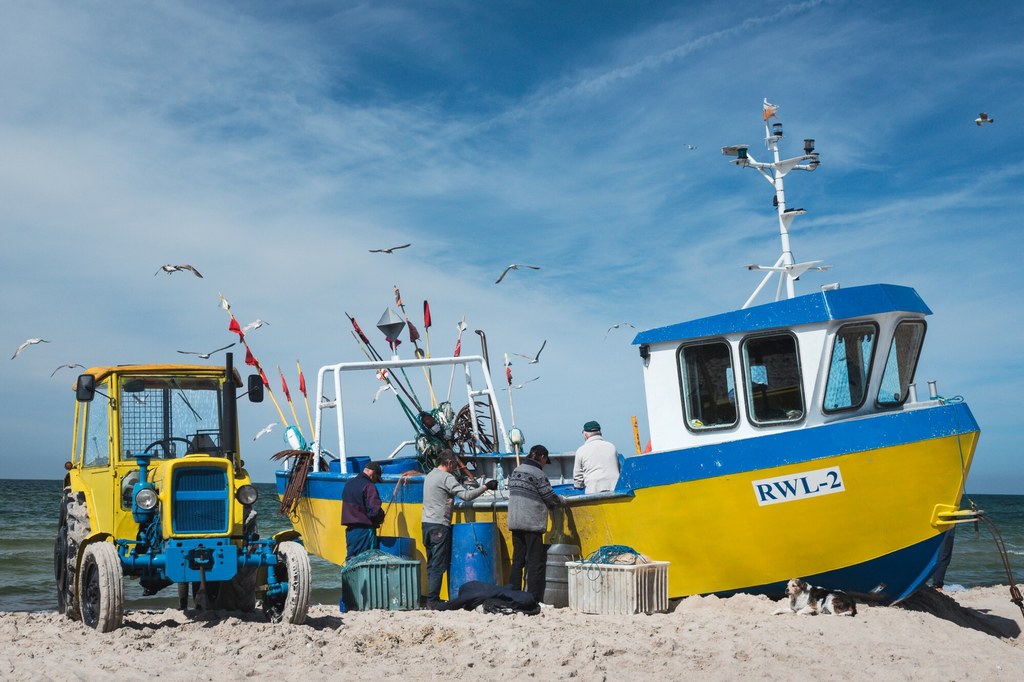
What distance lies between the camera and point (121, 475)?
8789 mm

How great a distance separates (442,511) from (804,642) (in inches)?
151

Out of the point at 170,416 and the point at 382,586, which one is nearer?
the point at 170,416

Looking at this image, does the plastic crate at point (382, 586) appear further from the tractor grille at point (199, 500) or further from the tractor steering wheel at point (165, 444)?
the tractor steering wheel at point (165, 444)

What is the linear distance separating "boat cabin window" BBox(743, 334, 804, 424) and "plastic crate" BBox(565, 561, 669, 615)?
1706 millimetres

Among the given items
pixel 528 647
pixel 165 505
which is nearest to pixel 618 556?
pixel 528 647

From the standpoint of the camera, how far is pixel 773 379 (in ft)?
30.7

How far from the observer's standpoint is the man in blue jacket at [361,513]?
35.0 ft

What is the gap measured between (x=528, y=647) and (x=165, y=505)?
10.3ft

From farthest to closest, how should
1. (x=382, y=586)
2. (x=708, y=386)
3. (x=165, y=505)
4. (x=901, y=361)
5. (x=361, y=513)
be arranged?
(x=361, y=513)
(x=382, y=586)
(x=708, y=386)
(x=901, y=361)
(x=165, y=505)

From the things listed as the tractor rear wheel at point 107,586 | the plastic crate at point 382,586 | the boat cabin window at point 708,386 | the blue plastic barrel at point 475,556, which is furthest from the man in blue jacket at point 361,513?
the boat cabin window at point 708,386

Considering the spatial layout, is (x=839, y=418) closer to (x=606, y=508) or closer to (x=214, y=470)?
(x=606, y=508)

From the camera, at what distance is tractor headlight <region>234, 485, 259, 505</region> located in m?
8.46

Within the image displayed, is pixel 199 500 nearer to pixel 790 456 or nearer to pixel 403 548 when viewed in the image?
pixel 403 548

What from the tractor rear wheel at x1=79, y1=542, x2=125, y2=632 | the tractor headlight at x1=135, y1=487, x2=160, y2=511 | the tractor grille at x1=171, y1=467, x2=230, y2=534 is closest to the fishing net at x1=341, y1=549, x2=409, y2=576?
the tractor grille at x1=171, y1=467, x2=230, y2=534
